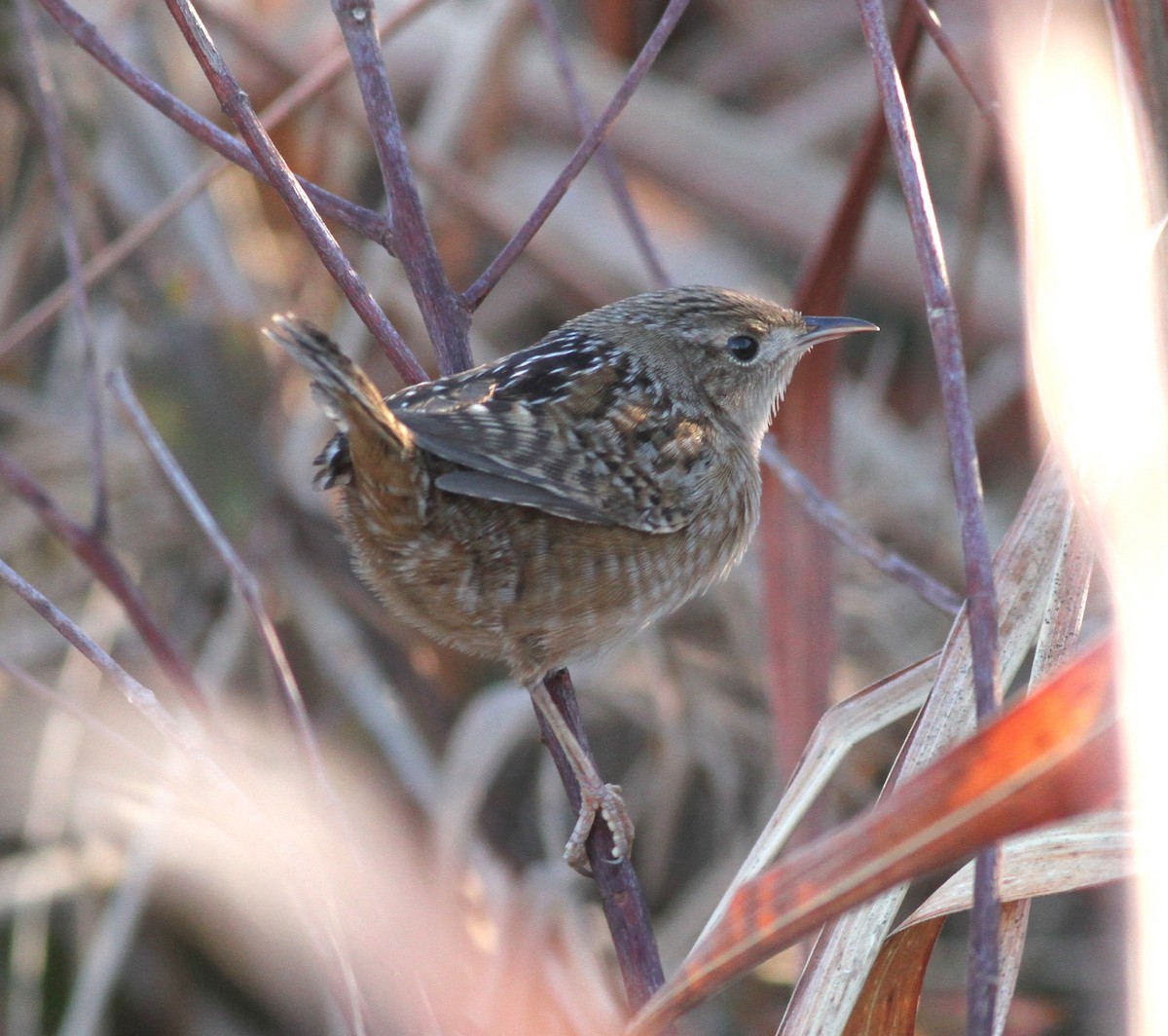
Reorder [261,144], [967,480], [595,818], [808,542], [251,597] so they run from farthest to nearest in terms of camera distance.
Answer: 1. [808,542]
2. [595,818]
3. [251,597]
4. [261,144]
5. [967,480]

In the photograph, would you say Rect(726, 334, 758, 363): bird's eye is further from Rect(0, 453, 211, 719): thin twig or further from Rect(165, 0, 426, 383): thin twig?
Rect(0, 453, 211, 719): thin twig

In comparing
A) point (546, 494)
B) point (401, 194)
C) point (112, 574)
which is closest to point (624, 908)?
point (546, 494)

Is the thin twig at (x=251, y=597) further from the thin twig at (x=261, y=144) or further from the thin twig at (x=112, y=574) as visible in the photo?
the thin twig at (x=261, y=144)

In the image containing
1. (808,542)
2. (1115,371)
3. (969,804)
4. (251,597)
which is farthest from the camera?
(808,542)

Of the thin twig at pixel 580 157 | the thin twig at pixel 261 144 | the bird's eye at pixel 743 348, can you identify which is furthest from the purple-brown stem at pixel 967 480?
the bird's eye at pixel 743 348

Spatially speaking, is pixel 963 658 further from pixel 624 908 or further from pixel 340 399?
pixel 340 399

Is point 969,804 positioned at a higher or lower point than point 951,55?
lower
